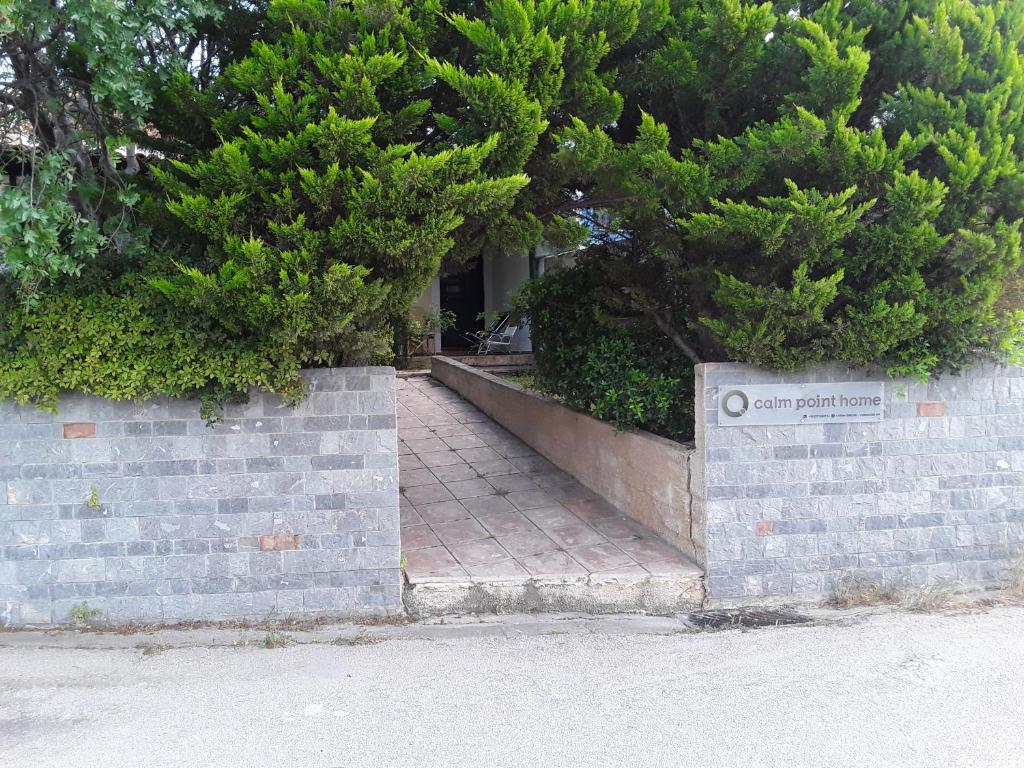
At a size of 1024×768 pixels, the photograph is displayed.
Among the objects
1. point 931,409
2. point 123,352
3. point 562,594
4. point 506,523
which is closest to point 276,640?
point 562,594

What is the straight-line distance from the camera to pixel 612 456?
19.8ft

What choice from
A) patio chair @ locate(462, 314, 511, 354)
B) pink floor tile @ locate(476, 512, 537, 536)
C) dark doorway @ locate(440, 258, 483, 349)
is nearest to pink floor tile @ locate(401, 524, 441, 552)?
pink floor tile @ locate(476, 512, 537, 536)

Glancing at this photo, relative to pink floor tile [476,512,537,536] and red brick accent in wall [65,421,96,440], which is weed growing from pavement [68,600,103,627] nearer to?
red brick accent in wall [65,421,96,440]

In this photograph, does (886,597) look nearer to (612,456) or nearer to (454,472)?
(612,456)

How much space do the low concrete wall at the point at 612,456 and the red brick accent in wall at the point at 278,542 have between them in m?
2.60

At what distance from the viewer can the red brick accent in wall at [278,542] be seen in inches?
178

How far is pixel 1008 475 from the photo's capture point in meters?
5.18

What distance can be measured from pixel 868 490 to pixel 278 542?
390 cm

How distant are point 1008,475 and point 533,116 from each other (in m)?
4.14

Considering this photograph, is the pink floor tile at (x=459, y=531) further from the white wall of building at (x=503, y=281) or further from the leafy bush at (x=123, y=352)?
the white wall of building at (x=503, y=281)

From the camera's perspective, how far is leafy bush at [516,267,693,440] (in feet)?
17.9

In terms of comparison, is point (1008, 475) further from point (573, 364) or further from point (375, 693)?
point (375, 693)

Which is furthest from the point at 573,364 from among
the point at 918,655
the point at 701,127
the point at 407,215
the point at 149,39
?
the point at 149,39

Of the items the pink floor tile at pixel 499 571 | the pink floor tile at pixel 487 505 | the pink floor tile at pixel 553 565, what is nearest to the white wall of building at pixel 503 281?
the pink floor tile at pixel 487 505
